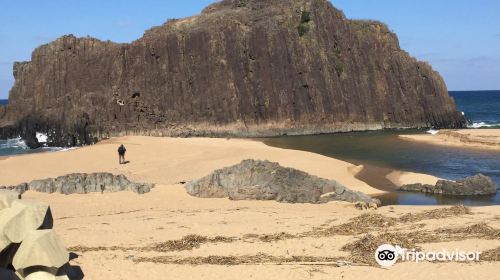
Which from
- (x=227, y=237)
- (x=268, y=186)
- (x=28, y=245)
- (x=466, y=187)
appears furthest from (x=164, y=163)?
(x=28, y=245)

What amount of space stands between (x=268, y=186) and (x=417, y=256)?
10.3 m

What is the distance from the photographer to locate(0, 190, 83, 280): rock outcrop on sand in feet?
29.7

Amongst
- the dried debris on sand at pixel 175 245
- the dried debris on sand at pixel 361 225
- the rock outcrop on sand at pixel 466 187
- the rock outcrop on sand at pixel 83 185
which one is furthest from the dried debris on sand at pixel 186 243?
the rock outcrop on sand at pixel 466 187

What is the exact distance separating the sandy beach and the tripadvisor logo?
0.31 metres

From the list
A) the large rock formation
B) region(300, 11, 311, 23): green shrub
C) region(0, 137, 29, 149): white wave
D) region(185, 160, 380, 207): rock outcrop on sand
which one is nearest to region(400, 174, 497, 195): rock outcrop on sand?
region(185, 160, 380, 207): rock outcrop on sand

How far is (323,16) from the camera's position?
70938 mm

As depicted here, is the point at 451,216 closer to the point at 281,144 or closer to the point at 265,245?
the point at 265,245

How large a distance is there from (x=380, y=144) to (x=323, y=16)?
1071 inches

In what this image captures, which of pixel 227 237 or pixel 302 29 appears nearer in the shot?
pixel 227 237

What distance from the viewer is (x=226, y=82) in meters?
63.5

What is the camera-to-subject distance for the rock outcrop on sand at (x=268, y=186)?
71.8ft

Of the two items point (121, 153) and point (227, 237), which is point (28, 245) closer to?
point (227, 237)

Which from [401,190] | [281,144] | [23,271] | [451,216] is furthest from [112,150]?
[23,271]

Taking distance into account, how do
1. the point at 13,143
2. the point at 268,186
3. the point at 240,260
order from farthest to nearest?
the point at 13,143, the point at 268,186, the point at 240,260
